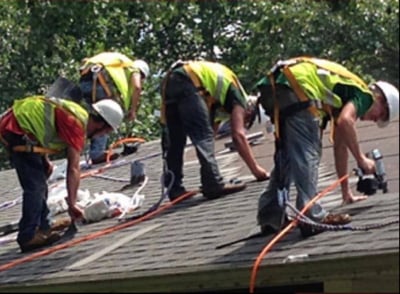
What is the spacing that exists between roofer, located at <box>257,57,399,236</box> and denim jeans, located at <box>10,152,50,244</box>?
2.00 meters

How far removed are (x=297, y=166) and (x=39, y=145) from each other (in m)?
2.29

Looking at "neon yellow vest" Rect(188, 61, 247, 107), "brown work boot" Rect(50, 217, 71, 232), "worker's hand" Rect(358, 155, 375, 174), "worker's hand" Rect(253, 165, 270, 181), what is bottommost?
"brown work boot" Rect(50, 217, 71, 232)

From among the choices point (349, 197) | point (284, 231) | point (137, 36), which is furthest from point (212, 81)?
point (137, 36)

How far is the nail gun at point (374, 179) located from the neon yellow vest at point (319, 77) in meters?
0.58

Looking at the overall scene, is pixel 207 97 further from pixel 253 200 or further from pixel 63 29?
pixel 63 29

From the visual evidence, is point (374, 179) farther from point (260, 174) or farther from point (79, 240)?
point (79, 240)

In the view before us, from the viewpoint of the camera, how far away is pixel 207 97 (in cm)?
853

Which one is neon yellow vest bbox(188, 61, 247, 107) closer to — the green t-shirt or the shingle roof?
the shingle roof

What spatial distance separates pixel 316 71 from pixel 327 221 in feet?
2.75

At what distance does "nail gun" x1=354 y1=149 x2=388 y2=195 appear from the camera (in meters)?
5.40

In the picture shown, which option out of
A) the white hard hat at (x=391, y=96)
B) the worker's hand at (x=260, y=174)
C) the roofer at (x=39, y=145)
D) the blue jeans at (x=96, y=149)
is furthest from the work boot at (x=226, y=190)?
the blue jeans at (x=96, y=149)

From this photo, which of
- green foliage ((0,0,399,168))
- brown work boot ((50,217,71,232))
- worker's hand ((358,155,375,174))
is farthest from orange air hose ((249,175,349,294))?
brown work boot ((50,217,71,232))

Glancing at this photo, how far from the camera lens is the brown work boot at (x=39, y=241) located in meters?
8.21

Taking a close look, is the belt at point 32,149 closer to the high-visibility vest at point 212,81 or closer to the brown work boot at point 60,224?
the brown work boot at point 60,224
